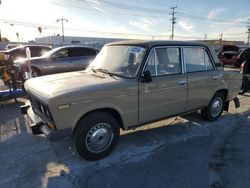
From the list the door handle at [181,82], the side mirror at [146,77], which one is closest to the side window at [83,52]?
the door handle at [181,82]

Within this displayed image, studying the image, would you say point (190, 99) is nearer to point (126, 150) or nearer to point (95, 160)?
point (126, 150)

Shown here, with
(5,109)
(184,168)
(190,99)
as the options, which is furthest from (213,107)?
(5,109)

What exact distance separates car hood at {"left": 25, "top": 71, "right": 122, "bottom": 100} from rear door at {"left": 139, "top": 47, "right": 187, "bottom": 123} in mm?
611

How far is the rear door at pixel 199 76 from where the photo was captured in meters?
4.61

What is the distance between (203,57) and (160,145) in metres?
2.17

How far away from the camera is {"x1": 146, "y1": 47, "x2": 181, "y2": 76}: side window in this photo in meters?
3.99

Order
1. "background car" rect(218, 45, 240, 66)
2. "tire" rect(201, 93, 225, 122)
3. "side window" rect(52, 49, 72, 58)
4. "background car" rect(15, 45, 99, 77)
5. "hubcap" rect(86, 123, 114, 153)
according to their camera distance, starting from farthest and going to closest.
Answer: "background car" rect(218, 45, 240, 66) < "side window" rect(52, 49, 72, 58) < "background car" rect(15, 45, 99, 77) < "tire" rect(201, 93, 225, 122) < "hubcap" rect(86, 123, 114, 153)

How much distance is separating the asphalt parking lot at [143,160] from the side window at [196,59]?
4.46ft

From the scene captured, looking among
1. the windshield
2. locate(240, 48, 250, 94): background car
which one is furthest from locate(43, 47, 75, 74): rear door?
locate(240, 48, 250, 94): background car

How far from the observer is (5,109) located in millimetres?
6410

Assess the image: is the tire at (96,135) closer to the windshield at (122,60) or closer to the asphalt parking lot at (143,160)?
the asphalt parking lot at (143,160)

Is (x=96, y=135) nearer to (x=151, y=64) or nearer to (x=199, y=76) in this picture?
(x=151, y=64)

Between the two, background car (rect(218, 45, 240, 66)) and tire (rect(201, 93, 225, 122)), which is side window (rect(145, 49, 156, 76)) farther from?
background car (rect(218, 45, 240, 66))

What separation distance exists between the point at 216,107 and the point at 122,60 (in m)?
2.82
